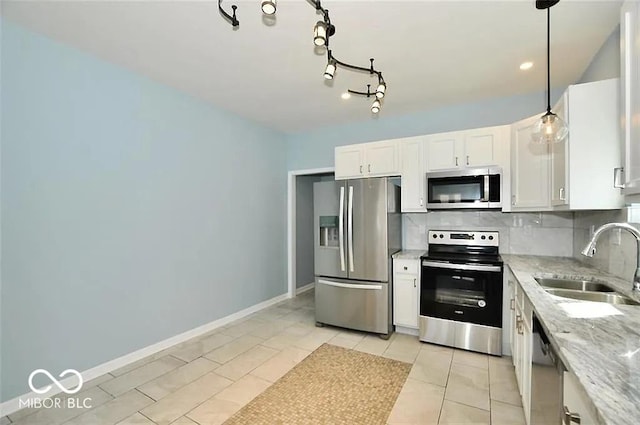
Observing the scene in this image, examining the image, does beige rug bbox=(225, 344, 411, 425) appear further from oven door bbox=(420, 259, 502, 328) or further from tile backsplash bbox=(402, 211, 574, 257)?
tile backsplash bbox=(402, 211, 574, 257)

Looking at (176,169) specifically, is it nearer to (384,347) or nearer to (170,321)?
(170,321)

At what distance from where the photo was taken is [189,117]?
3.26m

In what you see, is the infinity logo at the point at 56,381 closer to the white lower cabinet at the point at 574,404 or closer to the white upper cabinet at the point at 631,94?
the white lower cabinet at the point at 574,404

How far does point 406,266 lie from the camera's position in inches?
125

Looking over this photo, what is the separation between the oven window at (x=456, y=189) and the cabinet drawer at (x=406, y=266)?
2.37 ft

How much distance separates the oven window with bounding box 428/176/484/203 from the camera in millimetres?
3014

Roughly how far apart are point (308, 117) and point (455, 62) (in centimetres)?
201

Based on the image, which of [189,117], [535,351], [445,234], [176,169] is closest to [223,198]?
[176,169]

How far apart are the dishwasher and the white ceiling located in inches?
80.7

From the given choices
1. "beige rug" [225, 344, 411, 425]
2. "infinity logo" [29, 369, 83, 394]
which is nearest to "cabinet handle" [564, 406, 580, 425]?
"beige rug" [225, 344, 411, 425]

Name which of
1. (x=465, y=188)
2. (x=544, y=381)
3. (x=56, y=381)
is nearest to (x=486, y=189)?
(x=465, y=188)

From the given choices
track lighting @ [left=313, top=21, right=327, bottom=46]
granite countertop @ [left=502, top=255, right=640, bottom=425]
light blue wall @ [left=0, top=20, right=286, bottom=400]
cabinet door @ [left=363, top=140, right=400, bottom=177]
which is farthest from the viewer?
cabinet door @ [left=363, top=140, right=400, bottom=177]

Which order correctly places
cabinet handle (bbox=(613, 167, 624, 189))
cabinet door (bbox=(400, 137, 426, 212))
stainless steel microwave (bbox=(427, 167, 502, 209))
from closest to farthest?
cabinet handle (bbox=(613, 167, 624, 189)) < stainless steel microwave (bbox=(427, 167, 502, 209)) < cabinet door (bbox=(400, 137, 426, 212))

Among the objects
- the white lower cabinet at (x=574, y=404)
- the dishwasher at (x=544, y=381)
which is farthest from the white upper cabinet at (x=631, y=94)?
the white lower cabinet at (x=574, y=404)
